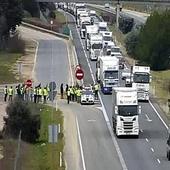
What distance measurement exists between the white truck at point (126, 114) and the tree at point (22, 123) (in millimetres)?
5430

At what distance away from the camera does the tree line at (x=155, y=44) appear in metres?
110

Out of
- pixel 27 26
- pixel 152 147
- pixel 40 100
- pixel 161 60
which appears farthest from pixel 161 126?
pixel 27 26

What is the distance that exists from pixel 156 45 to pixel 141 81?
41817 millimetres

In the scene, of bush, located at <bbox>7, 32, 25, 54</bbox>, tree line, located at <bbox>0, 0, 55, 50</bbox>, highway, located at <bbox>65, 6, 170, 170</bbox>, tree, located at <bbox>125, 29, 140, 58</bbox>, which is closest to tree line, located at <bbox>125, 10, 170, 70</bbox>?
tree, located at <bbox>125, 29, 140, 58</bbox>

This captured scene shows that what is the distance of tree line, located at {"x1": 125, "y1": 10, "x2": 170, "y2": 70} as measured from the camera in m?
110

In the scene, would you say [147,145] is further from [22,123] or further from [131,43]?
[131,43]

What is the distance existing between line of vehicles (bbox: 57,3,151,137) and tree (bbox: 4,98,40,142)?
18.7 feet

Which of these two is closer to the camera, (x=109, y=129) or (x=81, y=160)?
(x=81, y=160)

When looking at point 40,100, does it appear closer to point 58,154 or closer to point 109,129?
point 109,129

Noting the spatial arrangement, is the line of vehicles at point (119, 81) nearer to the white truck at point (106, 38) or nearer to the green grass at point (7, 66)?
the white truck at point (106, 38)

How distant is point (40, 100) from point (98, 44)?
3353cm

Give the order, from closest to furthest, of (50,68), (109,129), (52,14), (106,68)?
(109,129), (106,68), (50,68), (52,14)

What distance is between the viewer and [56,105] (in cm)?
6469

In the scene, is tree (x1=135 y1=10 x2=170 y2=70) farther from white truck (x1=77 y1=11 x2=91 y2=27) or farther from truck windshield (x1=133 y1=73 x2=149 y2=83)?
truck windshield (x1=133 y1=73 x2=149 y2=83)
